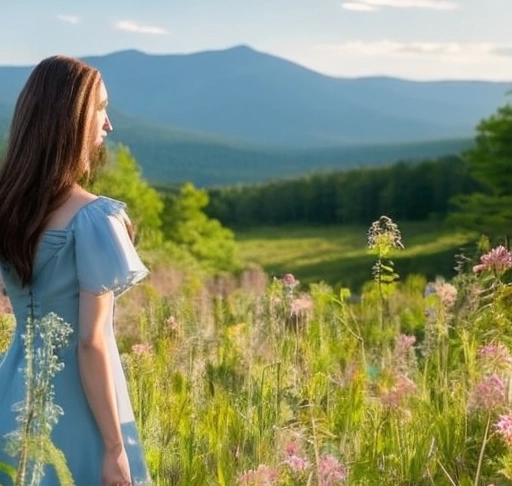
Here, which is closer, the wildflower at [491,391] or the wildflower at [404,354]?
the wildflower at [491,391]

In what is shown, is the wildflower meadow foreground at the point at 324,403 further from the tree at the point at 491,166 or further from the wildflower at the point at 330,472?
Answer: the tree at the point at 491,166

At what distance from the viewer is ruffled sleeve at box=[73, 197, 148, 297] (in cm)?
258

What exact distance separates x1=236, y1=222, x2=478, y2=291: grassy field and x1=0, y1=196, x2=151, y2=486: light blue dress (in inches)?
1599

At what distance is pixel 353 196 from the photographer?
65.9 meters

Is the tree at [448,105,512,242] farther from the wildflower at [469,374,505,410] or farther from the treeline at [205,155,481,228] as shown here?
the wildflower at [469,374,505,410]

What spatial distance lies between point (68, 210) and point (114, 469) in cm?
60

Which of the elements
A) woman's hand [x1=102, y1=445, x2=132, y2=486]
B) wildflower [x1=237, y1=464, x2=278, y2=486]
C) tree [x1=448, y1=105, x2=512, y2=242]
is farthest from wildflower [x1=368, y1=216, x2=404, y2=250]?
tree [x1=448, y1=105, x2=512, y2=242]

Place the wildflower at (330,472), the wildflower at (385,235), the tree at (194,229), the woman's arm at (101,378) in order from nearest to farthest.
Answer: the woman's arm at (101,378) < the wildflower at (330,472) < the wildflower at (385,235) < the tree at (194,229)

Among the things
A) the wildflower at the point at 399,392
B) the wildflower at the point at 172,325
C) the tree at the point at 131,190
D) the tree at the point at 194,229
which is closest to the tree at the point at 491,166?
the tree at the point at 131,190

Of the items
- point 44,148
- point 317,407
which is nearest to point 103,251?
point 44,148

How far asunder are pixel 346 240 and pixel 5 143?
209 ft

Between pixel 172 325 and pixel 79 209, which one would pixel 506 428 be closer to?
pixel 79 209

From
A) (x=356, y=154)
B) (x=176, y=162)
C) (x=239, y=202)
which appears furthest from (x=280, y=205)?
(x=356, y=154)

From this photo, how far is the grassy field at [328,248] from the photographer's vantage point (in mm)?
49594
